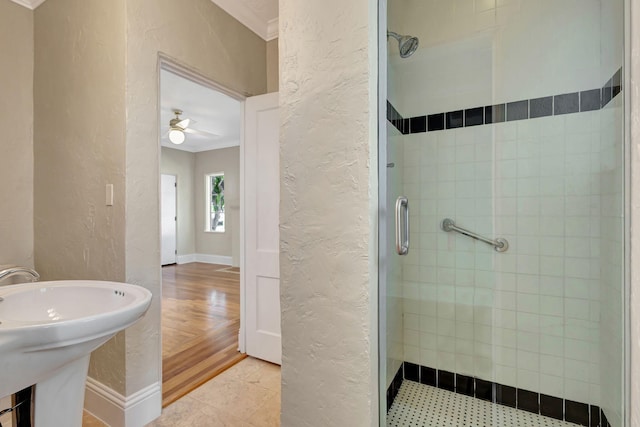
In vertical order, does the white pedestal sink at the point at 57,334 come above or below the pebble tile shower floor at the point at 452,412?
above

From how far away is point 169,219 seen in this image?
20.5 ft

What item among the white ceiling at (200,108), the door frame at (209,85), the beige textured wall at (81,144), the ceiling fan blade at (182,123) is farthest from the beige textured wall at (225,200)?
the beige textured wall at (81,144)

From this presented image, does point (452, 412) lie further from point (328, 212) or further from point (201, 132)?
point (201, 132)

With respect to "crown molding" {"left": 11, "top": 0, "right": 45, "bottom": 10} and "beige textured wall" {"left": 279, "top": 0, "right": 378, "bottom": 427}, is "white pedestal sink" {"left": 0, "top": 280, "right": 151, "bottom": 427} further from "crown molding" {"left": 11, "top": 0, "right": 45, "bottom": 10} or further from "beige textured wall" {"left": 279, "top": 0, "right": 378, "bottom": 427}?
"crown molding" {"left": 11, "top": 0, "right": 45, "bottom": 10}

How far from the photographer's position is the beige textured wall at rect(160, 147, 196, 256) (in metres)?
6.30

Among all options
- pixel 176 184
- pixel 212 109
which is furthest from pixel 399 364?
pixel 176 184

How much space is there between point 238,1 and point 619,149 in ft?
7.37

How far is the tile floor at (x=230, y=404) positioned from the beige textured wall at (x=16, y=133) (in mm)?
1188

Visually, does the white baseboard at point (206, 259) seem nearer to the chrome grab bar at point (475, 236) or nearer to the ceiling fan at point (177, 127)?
the ceiling fan at point (177, 127)

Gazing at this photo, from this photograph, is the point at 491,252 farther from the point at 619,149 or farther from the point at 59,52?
the point at 59,52

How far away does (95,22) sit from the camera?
5.38 ft

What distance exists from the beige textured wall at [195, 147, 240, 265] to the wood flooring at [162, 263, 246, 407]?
155 cm

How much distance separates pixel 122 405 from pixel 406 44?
89.8 inches

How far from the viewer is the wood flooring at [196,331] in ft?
6.54
